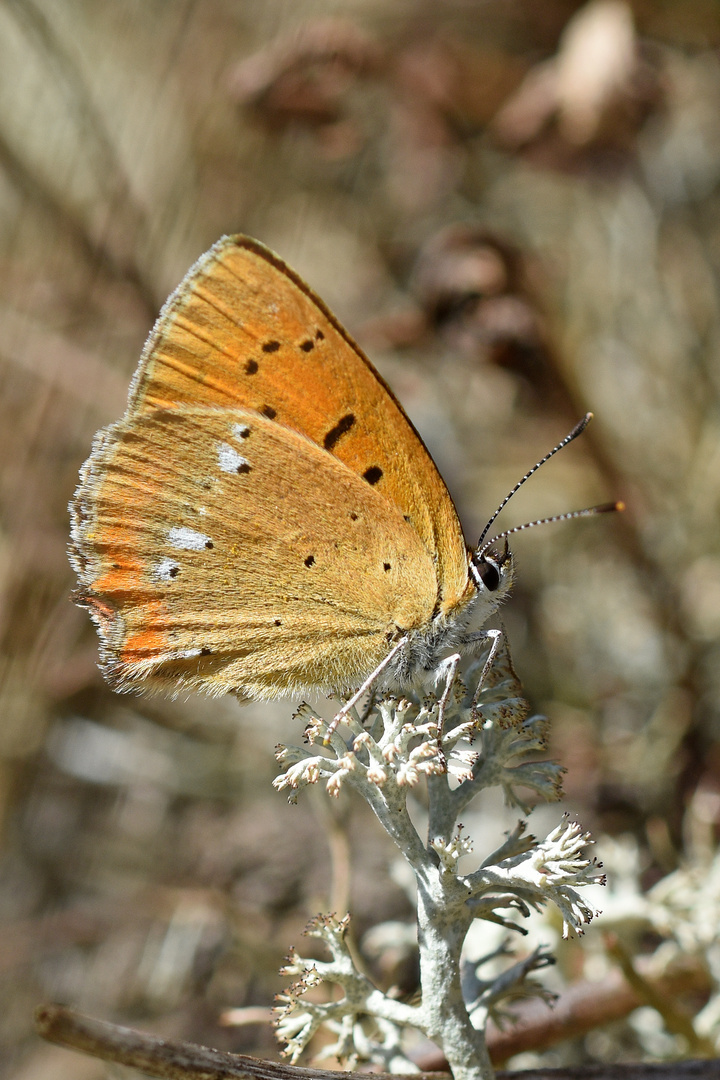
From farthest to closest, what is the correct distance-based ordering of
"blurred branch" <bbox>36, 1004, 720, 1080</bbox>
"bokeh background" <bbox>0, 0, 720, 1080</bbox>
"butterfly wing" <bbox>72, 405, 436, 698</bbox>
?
"bokeh background" <bbox>0, 0, 720, 1080</bbox>
"butterfly wing" <bbox>72, 405, 436, 698</bbox>
"blurred branch" <bbox>36, 1004, 720, 1080</bbox>

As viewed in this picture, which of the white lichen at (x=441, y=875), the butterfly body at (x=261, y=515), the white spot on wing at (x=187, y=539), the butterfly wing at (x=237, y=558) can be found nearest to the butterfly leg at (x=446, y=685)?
the white lichen at (x=441, y=875)

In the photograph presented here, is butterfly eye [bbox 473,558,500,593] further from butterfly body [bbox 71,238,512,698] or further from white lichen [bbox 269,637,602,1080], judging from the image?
white lichen [bbox 269,637,602,1080]

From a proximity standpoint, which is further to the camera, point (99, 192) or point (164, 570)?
point (99, 192)

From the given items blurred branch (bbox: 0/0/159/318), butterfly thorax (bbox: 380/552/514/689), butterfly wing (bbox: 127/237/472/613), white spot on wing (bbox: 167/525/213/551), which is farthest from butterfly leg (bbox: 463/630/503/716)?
blurred branch (bbox: 0/0/159/318)

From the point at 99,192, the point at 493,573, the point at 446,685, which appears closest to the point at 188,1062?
the point at 446,685

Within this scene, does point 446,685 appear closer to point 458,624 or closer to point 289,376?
point 458,624

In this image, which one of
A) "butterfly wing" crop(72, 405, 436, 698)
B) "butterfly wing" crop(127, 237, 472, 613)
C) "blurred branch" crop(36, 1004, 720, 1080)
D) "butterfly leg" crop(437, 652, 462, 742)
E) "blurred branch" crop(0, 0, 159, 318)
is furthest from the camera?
"blurred branch" crop(0, 0, 159, 318)

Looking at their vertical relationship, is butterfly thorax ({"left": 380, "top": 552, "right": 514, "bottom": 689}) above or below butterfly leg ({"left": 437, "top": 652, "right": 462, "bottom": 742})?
above

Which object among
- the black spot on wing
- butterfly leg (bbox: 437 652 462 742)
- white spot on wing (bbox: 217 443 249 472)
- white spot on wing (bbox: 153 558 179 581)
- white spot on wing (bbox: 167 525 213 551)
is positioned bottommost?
butterfly leg (bbox: 437 652 462 742)

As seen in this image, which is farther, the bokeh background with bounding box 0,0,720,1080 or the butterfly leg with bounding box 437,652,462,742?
the bokeh background with bounding box 0,0,720,1080
